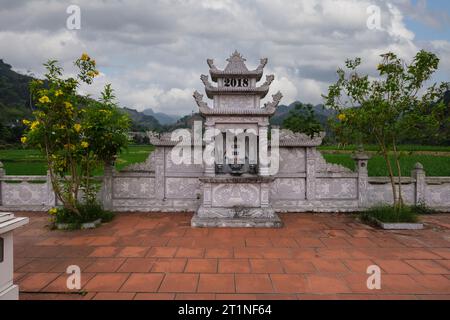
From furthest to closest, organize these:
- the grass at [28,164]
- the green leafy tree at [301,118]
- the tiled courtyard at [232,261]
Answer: the green leafy tree at [301,118] → the grass at [28,164] → the tiled courtyard at [232,261]

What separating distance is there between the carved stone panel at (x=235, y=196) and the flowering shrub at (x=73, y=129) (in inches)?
106

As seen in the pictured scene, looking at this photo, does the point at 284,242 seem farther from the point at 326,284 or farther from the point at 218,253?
the point at 326,284

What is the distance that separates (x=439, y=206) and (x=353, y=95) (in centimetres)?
419

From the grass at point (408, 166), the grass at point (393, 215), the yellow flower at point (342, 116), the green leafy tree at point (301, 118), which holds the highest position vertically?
the green leafy tree at point (301, 118)

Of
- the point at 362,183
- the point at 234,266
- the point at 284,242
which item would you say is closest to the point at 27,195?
the point at 234,266

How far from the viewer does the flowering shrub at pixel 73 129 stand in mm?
6598

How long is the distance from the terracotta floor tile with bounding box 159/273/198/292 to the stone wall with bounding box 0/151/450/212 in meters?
4.16

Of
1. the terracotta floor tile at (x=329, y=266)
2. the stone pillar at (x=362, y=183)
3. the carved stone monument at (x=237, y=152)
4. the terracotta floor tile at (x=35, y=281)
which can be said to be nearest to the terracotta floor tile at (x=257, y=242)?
the carved stone monument at (x=237, y=152)

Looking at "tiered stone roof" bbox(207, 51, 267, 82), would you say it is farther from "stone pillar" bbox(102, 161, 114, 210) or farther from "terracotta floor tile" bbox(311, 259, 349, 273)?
"terracotta floor tile" bbox(311, 259, 349, 273)

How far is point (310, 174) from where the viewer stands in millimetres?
8492

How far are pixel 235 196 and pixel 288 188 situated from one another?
1.90 meters

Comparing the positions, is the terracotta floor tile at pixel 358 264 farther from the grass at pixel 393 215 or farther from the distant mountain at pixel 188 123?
the distant mountain at pixel 188 123

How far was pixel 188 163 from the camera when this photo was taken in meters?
8.53

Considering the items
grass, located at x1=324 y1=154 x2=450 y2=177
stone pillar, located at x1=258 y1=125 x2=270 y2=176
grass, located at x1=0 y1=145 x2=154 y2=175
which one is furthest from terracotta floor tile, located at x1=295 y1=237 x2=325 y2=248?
grass, located at x1=324 y1=154 x2=450 y2=177
